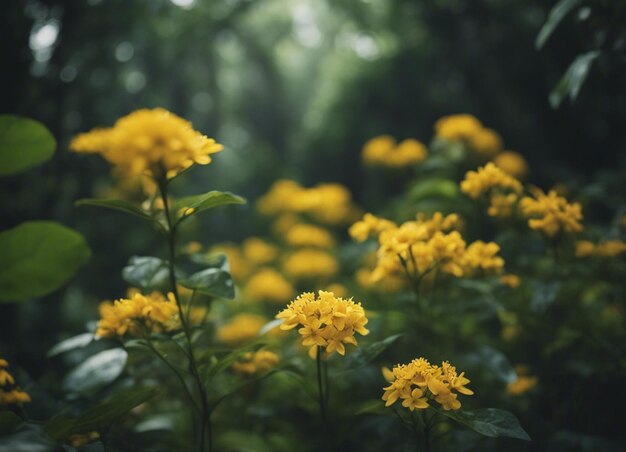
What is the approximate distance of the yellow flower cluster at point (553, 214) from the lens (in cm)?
112

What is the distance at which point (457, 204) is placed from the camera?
1573mm

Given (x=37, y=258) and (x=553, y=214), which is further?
(x=553, y=214)

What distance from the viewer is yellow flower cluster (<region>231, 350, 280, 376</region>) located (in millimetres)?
1168

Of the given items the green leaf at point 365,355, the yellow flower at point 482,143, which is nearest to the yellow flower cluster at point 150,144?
the green leaf at point 365,355

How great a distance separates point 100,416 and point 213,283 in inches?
12.2

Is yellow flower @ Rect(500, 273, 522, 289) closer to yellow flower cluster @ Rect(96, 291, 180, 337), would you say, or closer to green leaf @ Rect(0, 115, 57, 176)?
yellow flower cluster @ Rect(96, 291, 180, 337)

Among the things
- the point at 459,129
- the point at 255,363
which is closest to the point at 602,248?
the point at 459,129

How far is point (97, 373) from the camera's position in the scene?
Answer: 103 cm

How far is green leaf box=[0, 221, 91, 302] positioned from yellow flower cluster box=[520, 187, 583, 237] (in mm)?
1004

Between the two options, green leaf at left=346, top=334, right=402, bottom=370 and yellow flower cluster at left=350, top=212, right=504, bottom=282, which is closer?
green leaf at left=346, top=334, right=402, bottom=370

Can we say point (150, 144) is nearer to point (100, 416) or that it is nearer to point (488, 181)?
point (100, 416)

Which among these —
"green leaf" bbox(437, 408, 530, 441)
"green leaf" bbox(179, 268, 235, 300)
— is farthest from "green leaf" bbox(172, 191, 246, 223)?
"green leaf" bbox(437, 408, 530, 441)

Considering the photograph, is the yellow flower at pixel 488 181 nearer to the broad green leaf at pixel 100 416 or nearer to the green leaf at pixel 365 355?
the green leaf at pixel 365 355

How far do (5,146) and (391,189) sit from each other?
235 centimetres
